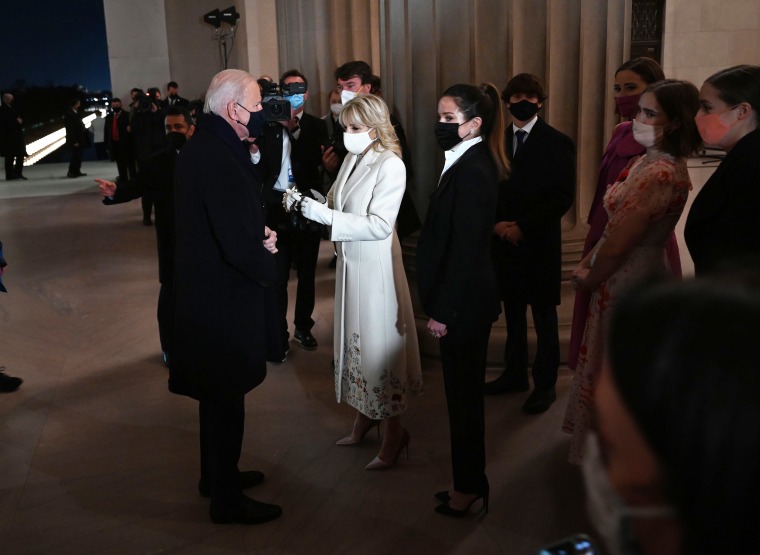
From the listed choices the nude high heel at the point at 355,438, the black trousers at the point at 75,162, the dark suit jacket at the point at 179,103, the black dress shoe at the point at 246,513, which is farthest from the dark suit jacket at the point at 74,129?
the black dress shoe at the point at 246,513

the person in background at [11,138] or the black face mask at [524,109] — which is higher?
the black face mask at [524,109]

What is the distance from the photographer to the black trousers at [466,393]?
11.2 ft

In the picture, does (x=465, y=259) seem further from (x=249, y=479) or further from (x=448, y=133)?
(x=249, y=479)

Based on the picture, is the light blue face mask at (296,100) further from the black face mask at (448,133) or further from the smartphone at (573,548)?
the smartphone at (573,548)

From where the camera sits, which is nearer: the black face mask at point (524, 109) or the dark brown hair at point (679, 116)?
the dark brown hair at point (679, 116)

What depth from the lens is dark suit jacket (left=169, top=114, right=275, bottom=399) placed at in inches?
127

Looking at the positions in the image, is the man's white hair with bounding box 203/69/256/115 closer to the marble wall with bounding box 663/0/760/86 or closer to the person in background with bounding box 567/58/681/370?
the person in background with bounding box 567/58/681/370

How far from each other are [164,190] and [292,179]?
1281 millimetres

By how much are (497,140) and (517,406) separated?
1943mm

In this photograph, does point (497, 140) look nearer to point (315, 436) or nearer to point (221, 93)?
point (221, 93)

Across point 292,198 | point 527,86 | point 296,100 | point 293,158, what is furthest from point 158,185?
point 527,86

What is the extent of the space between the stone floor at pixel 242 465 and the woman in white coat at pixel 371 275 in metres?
0.37

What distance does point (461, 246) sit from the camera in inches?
130

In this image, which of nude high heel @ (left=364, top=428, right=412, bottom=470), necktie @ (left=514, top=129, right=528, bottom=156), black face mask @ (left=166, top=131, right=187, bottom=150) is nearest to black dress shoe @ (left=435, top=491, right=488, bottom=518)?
nude high heel @ (left=364, top=428, right=412, bottom=470)
